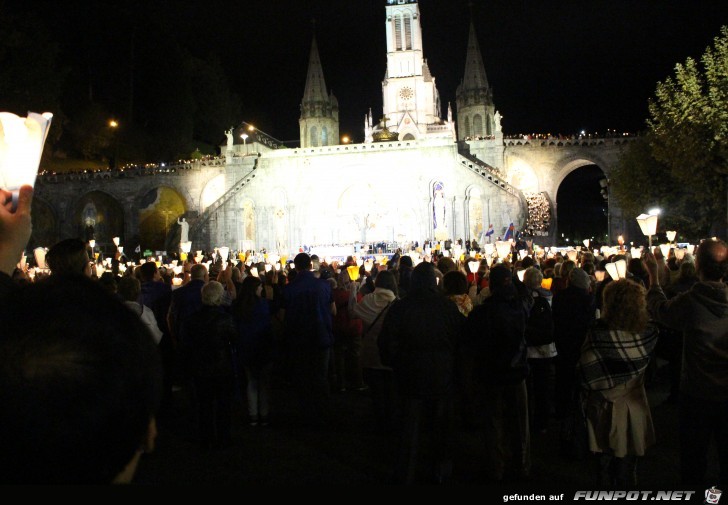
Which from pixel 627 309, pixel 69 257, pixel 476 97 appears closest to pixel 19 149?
pixel 69 257

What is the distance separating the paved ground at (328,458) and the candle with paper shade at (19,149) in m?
3.13

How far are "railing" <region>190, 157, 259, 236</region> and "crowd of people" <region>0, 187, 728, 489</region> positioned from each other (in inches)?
1134

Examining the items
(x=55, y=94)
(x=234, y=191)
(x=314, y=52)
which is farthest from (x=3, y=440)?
(x=314, y=52)

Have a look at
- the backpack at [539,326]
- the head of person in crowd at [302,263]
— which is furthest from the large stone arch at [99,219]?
the backpack at [539,326]

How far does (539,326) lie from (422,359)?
2.15 m

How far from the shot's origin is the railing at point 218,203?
38250 mm

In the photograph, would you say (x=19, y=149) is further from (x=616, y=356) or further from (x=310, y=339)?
(x=310, y=339)

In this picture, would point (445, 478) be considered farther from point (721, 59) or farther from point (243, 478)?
point (721, 59)

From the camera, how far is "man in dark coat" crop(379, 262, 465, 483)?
5133 millimetres

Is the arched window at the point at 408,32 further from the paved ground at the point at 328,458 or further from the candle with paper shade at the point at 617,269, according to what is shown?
the paved ground at the point at 328,458

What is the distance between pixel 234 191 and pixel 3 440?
38588 mm

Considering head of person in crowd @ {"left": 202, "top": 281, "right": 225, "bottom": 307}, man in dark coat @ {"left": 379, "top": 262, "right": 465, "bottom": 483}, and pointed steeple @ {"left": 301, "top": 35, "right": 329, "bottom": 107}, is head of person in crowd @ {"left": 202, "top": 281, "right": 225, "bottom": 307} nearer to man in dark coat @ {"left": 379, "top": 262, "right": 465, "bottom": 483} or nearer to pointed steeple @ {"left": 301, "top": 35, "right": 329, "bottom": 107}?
man in dark coat @ {"left": 379, "top": 262, "right": 465, "bottom": 483}

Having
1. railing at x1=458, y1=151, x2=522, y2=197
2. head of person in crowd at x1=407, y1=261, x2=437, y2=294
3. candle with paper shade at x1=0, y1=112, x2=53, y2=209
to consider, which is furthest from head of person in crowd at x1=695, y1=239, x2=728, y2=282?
railing at x1=458, y1=151, x2=522, y2=197

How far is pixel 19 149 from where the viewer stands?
2.55m
